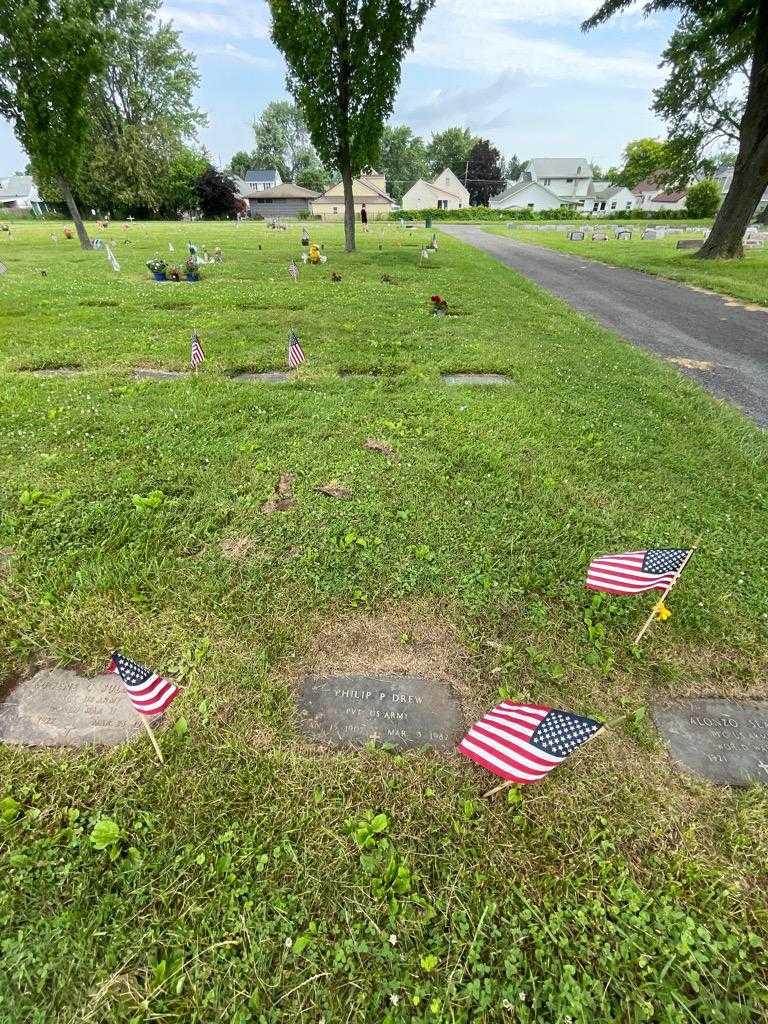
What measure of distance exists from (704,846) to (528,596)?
1.55m

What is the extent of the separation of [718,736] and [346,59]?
67.6 ft

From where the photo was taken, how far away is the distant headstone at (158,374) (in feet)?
22.1

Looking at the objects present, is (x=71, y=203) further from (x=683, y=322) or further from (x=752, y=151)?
(x=752, y=151)

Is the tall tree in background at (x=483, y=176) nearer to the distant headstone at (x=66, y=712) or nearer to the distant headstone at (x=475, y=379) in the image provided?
the distant headstone at (x=475, y=379)

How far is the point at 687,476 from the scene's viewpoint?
15.0 feet

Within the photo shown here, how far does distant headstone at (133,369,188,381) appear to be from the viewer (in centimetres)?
672

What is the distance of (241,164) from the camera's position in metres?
98.9

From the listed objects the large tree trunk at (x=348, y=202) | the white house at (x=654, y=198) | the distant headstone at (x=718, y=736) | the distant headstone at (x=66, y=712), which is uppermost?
the white house at (x=654, y=198)

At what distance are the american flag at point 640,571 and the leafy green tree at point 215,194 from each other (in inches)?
2723

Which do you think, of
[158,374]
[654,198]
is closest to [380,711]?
[158,374]


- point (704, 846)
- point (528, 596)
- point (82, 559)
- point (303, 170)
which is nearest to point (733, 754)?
point (704, 846)

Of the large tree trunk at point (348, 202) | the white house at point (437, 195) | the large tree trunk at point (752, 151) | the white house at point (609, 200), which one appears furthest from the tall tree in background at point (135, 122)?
the white house at point (609, 200)

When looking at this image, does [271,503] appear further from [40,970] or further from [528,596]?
[40,970]

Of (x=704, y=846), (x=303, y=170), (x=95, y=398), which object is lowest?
(x=704, y=846)
